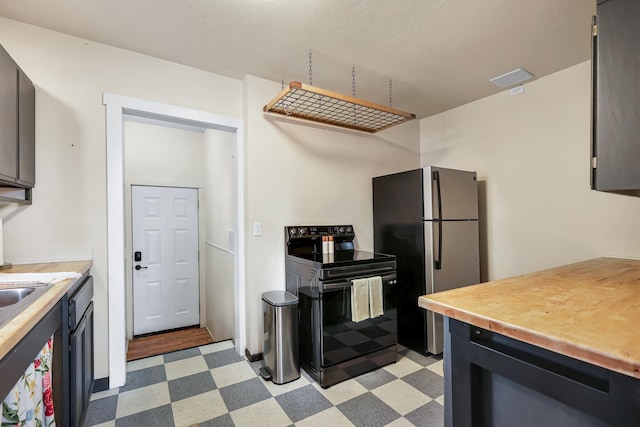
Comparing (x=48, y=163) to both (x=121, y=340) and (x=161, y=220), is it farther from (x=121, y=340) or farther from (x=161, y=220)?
(x=161, y=220)

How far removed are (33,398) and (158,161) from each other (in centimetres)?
343

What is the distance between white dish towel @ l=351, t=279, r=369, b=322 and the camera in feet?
7.91

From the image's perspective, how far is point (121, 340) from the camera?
224 centimetres

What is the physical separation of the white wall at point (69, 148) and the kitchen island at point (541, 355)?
2341 mm

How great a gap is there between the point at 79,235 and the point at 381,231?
8.97 ft

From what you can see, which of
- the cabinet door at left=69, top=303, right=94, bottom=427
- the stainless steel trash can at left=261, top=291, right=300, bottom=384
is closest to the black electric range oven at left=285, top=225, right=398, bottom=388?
the stainless steel trash can at left=261, top=291, right=300, bottom=384

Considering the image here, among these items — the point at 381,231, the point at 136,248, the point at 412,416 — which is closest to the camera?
the point at 412,416

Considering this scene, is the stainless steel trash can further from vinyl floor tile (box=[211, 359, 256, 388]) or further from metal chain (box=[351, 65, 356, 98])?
metal chain (box=[351, 65, 356, 98])

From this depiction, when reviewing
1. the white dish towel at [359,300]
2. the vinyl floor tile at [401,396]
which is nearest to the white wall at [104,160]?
the white dish towel at [359,300]

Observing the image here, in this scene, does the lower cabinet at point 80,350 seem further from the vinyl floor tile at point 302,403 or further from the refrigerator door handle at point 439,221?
the refrigerator door handle at point 439,221

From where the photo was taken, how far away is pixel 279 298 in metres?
2.53

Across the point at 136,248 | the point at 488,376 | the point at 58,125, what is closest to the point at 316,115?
the point at 58,125

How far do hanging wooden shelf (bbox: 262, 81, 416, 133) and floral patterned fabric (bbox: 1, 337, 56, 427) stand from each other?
6.65 feet

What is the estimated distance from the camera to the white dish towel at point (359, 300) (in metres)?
2.41
